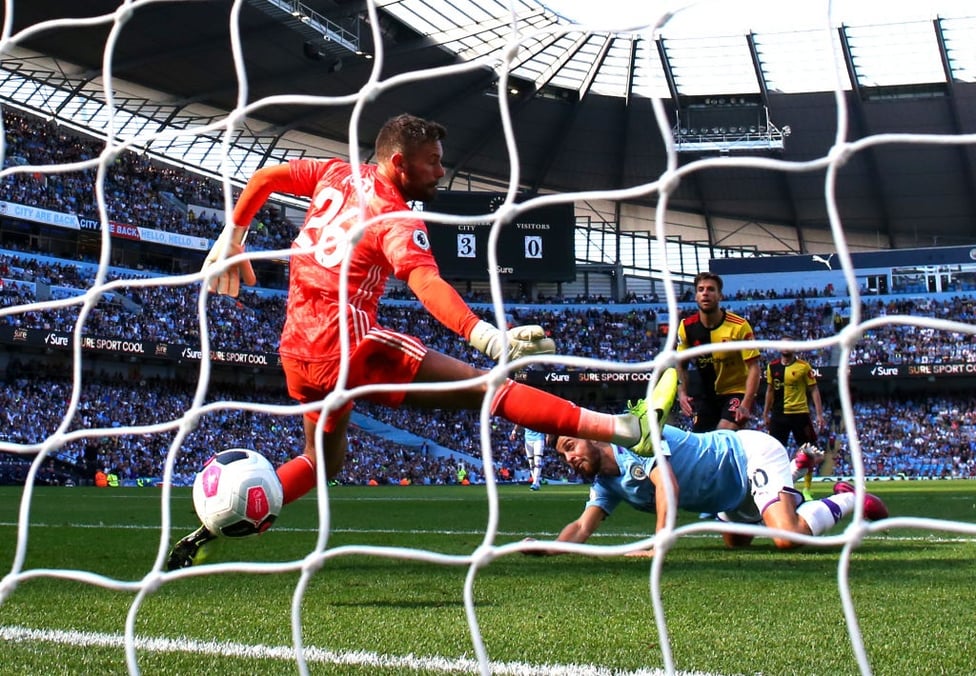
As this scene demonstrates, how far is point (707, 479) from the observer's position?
17.4 ft

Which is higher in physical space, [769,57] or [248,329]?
[769,57]

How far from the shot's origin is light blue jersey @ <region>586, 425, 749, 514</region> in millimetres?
5207

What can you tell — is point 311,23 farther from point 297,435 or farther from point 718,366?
point 718,366

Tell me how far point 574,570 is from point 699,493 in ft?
3.10

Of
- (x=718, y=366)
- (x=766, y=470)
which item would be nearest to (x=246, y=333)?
(x=718, y=366)

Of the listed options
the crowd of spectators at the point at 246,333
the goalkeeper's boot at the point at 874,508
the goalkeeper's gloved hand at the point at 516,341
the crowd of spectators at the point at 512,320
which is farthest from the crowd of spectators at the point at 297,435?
the goalkeeper's gloved hand at the point at 516,341

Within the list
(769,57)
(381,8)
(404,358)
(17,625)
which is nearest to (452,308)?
(404,358)

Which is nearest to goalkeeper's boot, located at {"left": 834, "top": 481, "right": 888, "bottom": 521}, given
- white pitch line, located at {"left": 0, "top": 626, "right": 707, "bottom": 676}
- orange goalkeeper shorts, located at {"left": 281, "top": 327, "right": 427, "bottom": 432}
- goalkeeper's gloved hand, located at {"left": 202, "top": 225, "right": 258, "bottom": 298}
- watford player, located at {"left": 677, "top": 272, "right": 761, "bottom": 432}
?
watford player, located at {"left": 677, "top": 272, "right": 761, "bottom": 432}

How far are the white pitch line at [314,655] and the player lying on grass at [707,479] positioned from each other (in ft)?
7.81

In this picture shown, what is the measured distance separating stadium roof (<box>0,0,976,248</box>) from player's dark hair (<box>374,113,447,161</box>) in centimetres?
2035

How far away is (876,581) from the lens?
4.11 m

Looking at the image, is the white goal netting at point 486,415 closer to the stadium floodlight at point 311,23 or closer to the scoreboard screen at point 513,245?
the stadium floodlight at point 311,23

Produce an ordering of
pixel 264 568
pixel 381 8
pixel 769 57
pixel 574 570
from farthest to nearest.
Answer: pixel 769 57
pixel 381 8
pixel 574 570
pixel 264 568

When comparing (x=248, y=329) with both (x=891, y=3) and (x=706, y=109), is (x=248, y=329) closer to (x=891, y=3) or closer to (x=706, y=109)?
(x=706, y=109)
